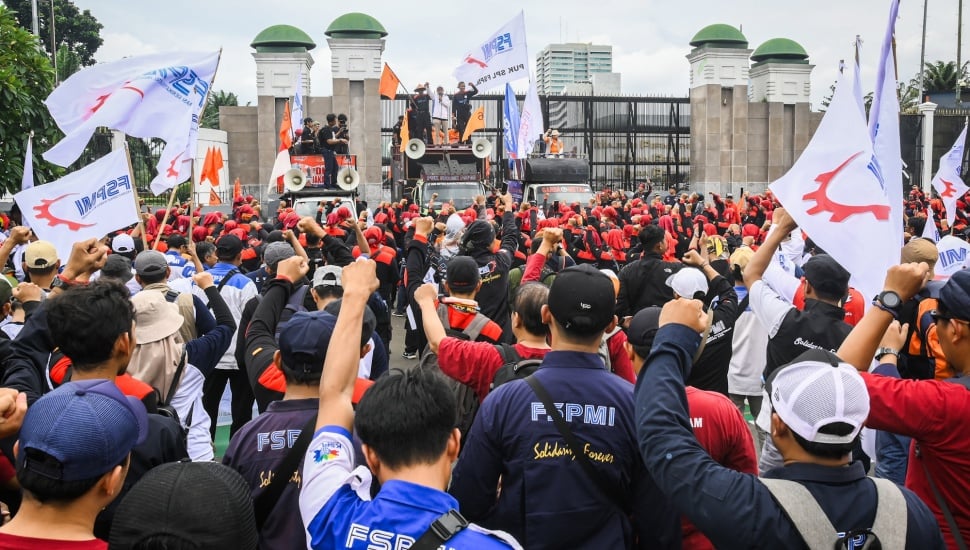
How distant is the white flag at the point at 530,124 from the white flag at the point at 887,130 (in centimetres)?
1203

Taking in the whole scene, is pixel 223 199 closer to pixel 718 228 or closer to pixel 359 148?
pixel 359 148

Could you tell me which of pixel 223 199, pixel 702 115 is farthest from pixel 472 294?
pixel 702 115

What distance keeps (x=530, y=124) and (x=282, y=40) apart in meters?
13.6

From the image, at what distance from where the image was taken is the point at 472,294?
487cm

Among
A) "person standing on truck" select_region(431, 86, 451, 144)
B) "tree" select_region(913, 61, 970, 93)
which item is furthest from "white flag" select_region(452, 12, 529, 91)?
"tree" select_region(913, 61, 970, 93)

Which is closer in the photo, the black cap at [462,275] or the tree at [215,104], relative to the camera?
the black cap at [462,275]

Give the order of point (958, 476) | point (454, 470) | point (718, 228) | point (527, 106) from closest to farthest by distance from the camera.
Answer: point (958, 476), point (454, 470), point (718, 228), point (527, 106)

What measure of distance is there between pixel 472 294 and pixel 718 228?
1064 cm

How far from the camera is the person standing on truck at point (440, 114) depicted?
22359mm

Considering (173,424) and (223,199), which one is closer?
(173,424)

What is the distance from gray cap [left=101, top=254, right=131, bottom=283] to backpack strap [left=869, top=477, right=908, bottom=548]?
15.3 feet

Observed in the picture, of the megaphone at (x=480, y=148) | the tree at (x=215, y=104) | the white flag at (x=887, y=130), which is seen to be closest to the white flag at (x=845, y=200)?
the white flag at (x=887, y=130)

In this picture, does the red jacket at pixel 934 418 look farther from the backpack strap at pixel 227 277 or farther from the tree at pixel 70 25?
the tree at pixel 70 25

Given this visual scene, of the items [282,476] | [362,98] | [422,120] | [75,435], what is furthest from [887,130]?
[362,98]
